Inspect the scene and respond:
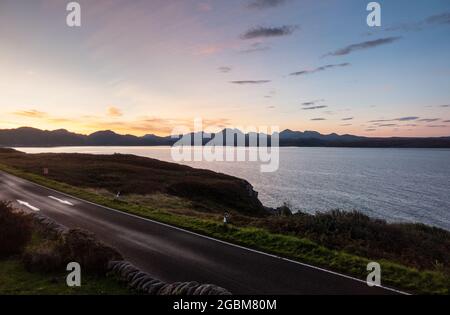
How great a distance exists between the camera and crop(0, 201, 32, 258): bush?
1485 cm

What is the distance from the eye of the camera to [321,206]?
64.6 metres

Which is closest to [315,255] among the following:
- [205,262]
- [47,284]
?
[205,262]

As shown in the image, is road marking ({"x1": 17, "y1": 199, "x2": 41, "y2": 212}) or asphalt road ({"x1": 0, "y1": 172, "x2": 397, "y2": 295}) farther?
road marking ({"x1": 17, "y1": 199, "x2": 41, "y2": 212})

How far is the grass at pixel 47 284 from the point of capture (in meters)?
11.1

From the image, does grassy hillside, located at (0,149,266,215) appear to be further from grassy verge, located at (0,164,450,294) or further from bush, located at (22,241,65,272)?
bush, located at (22,241,65,272)

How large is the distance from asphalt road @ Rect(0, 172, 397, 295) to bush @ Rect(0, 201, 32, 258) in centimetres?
356

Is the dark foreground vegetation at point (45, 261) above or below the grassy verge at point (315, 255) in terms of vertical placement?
above

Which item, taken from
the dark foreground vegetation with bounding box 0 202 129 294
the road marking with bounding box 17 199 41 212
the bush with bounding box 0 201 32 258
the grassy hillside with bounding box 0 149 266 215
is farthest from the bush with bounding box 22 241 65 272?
the grassy hillside with bounding box 0 149 266 215

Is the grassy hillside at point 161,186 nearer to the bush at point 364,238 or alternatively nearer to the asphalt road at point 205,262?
the asphalt road at point 205,262

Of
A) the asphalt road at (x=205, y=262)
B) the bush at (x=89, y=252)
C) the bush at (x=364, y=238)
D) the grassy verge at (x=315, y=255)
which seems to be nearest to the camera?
the asphalt road at (x=205, y=262)

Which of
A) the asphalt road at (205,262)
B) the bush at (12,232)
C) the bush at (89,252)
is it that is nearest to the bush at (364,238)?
the asphalt road at (205,262)

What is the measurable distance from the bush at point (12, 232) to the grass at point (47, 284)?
176cm
